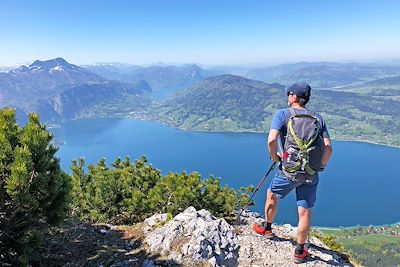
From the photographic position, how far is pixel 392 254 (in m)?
69.2

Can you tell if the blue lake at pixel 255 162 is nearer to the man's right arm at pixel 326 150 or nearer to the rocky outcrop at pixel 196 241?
the rocky outcrop at pixel 196 241

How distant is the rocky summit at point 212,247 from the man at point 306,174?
44 centimetres

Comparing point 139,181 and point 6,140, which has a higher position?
point 6,140

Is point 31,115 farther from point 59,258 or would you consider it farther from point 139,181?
point 139,181

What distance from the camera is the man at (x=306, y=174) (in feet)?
14.8

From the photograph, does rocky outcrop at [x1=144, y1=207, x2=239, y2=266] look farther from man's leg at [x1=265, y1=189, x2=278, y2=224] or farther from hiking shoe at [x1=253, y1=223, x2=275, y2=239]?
man's leg at [x1=265, y1=189, x2=278, y2=224]

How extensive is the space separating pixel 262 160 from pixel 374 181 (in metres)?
35.0

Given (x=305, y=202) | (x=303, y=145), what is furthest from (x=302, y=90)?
(x=305, y=202)

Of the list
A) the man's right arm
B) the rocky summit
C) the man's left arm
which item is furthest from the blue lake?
the man's left arm

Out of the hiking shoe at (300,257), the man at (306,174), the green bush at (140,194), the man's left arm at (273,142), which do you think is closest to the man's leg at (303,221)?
the man at (306,174)

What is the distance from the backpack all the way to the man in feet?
0.13

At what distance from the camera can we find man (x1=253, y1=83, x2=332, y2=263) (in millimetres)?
4523

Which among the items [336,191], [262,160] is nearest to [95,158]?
[262,160]

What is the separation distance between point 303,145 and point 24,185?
335 centimetres
